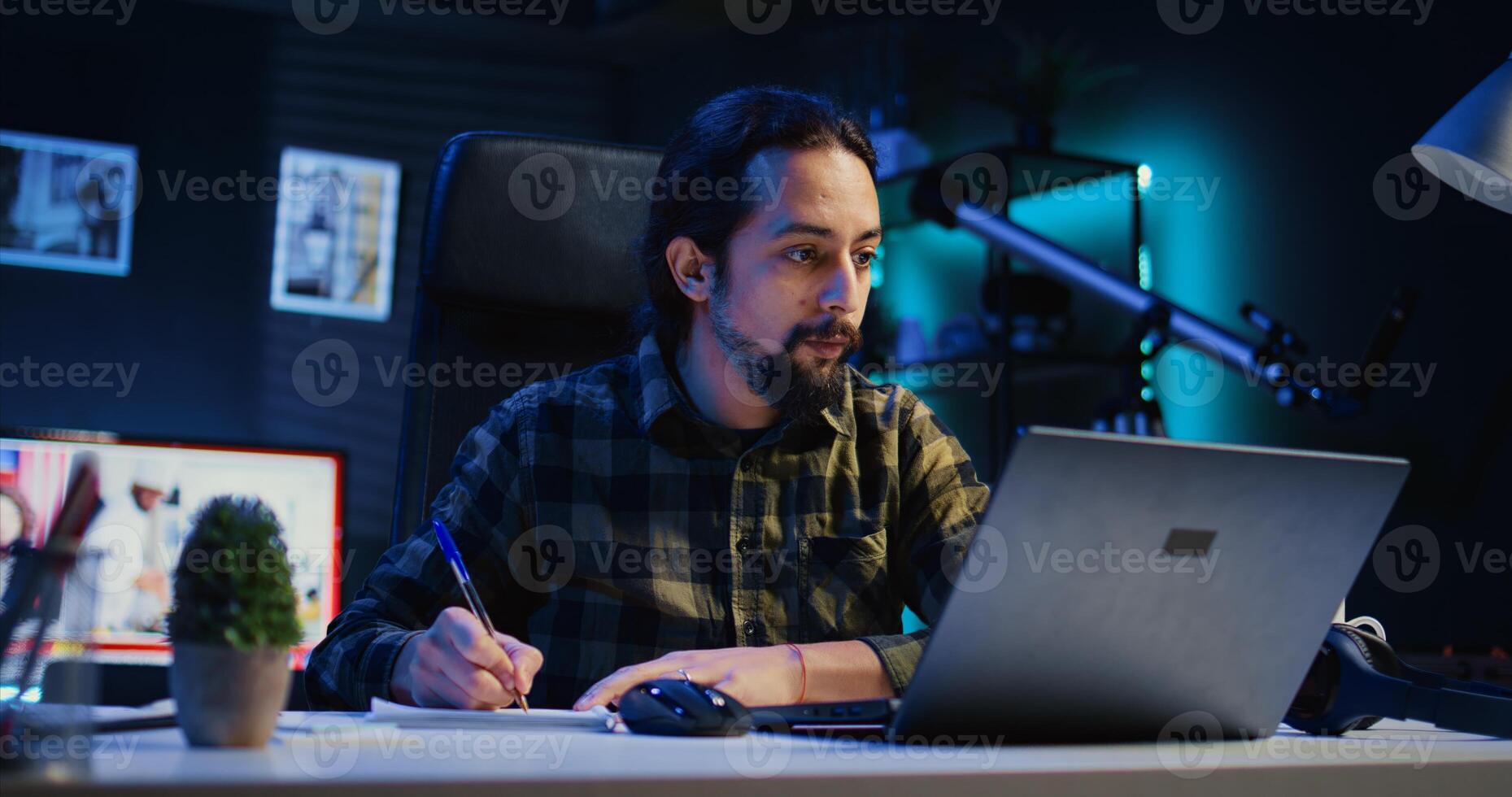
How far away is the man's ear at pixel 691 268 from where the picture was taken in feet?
5.03

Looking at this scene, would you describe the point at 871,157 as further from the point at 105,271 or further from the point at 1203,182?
the point at 105,271

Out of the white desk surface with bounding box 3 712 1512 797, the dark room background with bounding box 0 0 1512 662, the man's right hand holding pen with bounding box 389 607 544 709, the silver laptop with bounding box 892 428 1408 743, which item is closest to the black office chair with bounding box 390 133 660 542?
the man's right hand holding pen with bounding box 389 607 544 709

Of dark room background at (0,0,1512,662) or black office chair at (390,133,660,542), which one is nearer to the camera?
black office chair at (390,133,660,542)

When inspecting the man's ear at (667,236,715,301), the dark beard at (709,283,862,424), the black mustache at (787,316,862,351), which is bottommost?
the dark beard at (709,283,862,424)

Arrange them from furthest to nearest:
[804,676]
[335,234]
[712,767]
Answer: [335,234]
[804,676]
[712,767]

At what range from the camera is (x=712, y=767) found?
58cm

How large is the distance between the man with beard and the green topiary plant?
23.6 inches

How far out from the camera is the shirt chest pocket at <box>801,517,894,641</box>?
1.38 metres

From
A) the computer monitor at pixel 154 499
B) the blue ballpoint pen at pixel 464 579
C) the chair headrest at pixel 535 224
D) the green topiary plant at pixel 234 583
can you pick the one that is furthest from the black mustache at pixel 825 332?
the computer monitor at pixel 154 499

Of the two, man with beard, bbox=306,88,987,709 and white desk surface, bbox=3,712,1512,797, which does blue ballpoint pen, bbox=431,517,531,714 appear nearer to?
white desk surface, bbox=3,712,1512,797

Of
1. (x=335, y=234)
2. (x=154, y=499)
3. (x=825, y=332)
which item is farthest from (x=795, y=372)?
(x=335, y=234)

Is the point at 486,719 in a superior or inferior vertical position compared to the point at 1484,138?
inferior

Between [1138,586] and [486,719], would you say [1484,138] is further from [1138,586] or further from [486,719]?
[486,719]

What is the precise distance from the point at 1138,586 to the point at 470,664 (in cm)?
47
